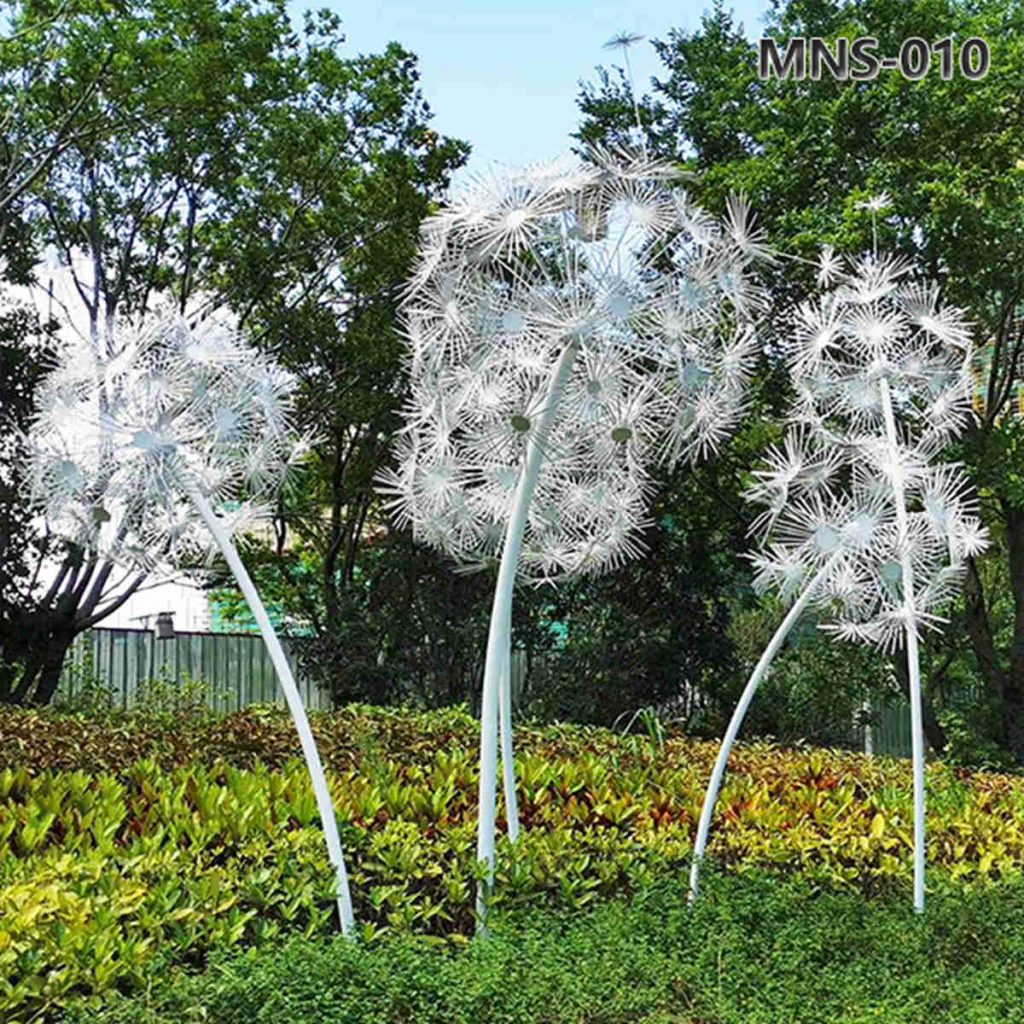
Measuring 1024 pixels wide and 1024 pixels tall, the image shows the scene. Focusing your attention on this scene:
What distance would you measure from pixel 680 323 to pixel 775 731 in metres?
9.94

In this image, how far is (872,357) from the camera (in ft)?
18.9

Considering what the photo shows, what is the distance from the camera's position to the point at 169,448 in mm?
4590

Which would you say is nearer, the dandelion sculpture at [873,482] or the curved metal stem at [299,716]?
the curved metal stem at [299,716]

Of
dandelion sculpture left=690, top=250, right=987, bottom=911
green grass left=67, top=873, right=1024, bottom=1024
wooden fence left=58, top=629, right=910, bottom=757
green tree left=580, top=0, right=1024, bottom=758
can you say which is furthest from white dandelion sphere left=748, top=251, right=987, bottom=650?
wooden fence left=58, top=629, right=910, bottom=757

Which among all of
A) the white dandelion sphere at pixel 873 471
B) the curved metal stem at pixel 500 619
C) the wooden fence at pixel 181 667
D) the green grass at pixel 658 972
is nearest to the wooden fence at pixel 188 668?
the wooden fence at pixel 181 667

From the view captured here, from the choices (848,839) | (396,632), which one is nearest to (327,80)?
(396,632)

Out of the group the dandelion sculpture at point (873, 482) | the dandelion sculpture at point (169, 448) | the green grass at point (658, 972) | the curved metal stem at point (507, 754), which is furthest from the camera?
the dandelion sculpture at point (873, 482)

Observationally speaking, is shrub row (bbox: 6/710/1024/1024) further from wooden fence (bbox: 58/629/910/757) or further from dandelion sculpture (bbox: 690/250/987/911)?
wooden fence (bbox: 58/629/910/757)

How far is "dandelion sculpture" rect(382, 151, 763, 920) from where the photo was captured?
14.5ft

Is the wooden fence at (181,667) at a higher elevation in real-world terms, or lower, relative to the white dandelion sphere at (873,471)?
lower

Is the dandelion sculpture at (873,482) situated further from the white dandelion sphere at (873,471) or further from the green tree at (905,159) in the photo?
the green tree at (905,159)

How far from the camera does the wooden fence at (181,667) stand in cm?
1347

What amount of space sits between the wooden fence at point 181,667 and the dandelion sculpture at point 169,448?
8360mm

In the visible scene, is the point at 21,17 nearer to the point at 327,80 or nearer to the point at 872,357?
the point at 327,80
